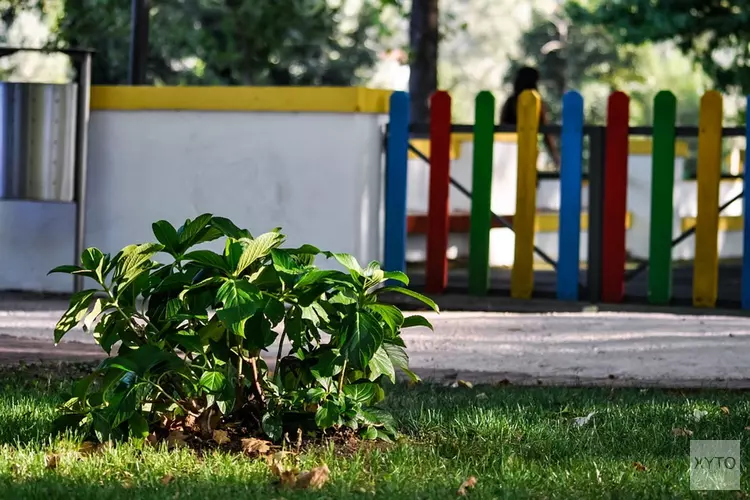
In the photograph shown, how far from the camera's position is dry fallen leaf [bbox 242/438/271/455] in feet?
13.9

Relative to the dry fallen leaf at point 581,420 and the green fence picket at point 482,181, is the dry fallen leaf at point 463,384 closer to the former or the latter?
the dry fallen leaf at point 581,420

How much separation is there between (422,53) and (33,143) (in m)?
7.82

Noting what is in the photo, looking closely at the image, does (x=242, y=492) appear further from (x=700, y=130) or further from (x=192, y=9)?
(x=192, y=9)

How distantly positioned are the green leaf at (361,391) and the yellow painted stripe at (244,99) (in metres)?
4.65

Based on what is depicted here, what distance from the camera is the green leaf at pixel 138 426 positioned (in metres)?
4.25

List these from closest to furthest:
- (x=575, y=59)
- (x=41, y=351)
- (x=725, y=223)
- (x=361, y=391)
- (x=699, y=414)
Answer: (x=361, y=391)
(x=699, y=414)
(x=41, y=351)
(x=725, y=223)
(x=575, y=59)

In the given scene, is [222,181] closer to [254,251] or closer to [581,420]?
[581,420]

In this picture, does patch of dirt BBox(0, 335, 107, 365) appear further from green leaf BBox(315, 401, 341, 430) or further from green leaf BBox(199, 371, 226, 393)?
green leaf BBox(315, 401, 341, 430)

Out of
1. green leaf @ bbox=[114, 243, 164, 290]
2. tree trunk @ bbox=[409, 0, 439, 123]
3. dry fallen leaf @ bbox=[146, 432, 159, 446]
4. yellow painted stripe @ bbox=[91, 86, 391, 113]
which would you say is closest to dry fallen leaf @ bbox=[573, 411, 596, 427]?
dry fallen leaf @ bbox=[146, 432, 159, 446]

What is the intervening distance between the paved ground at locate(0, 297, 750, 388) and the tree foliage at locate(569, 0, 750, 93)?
714 cm

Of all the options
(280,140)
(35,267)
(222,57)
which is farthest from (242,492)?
(222,57)

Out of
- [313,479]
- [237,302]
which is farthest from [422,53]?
[313,479]

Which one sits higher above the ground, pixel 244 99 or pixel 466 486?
pixel 244 99

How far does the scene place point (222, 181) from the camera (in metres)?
9.13
